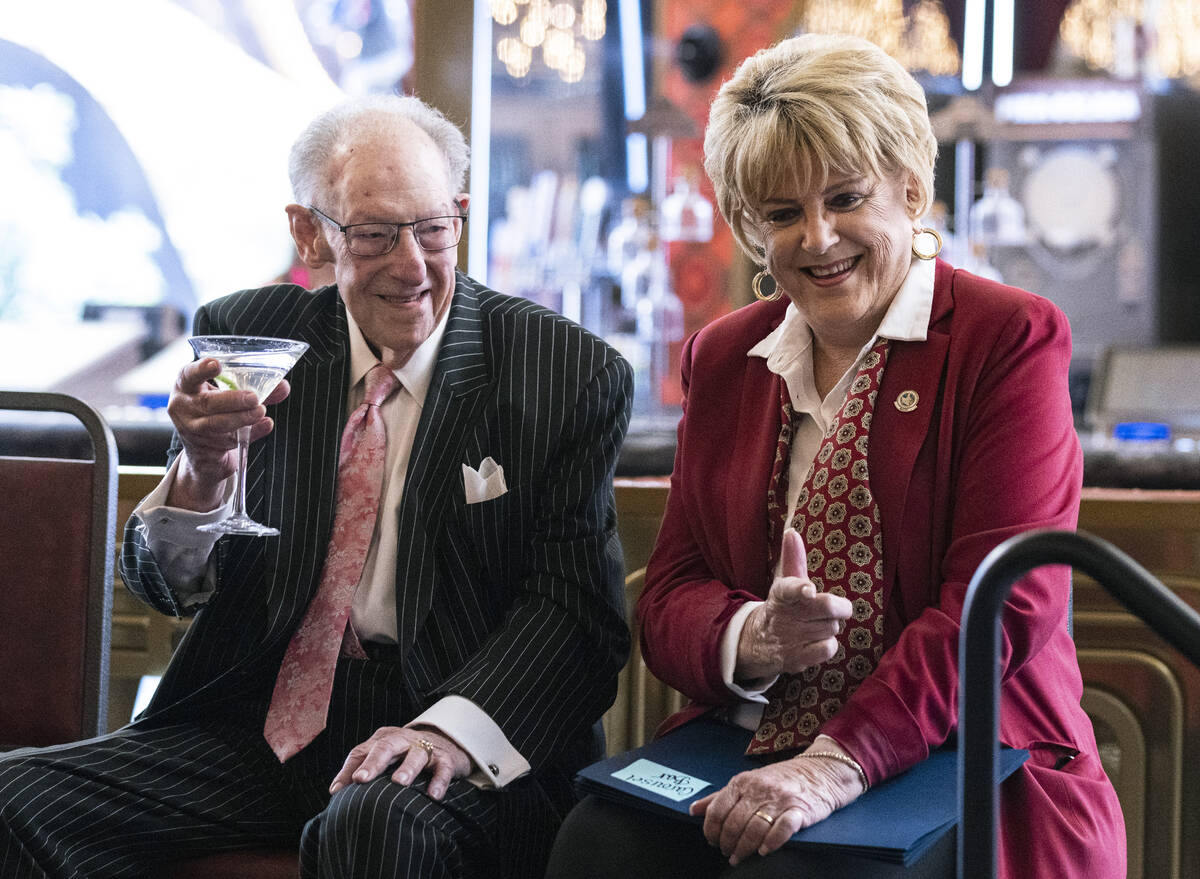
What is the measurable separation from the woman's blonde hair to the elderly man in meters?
0.37

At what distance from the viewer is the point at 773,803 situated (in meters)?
1.32

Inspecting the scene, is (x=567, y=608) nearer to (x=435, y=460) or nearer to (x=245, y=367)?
(x=435, y=460)

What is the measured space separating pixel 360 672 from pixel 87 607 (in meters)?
0.52

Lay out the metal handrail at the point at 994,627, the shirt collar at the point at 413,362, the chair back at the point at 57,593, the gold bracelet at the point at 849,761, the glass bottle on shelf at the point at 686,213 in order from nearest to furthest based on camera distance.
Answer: the metal handrail at the point at 994,627
the gold bracelet at the point at 849,761
the shirt collar at the point at 413,362
the chair back at the point at 57,593
the glass bottle on shelf at the point at 686,213

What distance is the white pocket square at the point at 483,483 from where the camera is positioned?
1.76 m

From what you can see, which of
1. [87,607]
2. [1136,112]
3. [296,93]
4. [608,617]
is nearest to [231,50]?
[296,93]

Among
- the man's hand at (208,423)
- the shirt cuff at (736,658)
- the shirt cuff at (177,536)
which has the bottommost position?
the shirt cuff at (736,658)

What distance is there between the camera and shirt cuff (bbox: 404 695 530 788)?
1601mm

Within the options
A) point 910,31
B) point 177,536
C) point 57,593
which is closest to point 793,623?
point 177,536

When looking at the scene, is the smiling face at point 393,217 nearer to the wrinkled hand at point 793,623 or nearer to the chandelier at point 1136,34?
the wrinkled hand at point 793,623

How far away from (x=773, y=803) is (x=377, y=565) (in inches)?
28.4

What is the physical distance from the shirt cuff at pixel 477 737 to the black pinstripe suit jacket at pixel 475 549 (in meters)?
0.03

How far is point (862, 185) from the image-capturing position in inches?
62.7

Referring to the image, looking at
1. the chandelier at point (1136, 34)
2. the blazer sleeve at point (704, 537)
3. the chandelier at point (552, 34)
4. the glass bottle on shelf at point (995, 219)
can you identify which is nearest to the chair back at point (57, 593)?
the blazer sleeve at point (704, 537)
